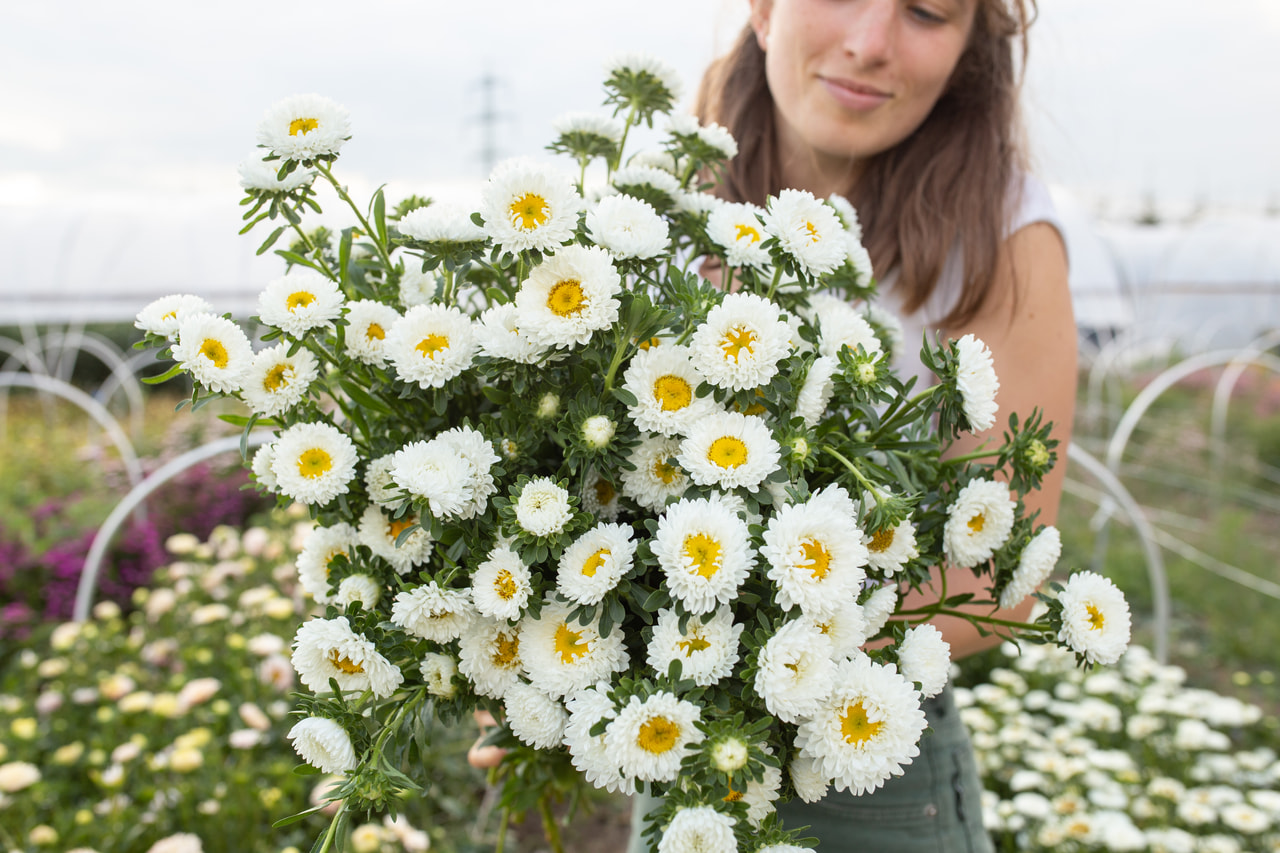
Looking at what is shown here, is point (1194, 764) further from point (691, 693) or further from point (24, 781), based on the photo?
point (24, 781)

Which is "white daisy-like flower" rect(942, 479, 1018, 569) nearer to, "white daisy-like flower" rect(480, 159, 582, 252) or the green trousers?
"white daisy-like flower" rect(480, 159, 582, 252)

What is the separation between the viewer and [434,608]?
2.26 feet

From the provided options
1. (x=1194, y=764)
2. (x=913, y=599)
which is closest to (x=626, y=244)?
(x=913, y=599)

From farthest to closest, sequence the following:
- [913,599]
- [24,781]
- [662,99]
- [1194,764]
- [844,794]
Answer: [1194,764], [24,781], [844,794], [913,599], [662,99]

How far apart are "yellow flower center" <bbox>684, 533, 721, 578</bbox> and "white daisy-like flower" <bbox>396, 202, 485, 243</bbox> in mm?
290

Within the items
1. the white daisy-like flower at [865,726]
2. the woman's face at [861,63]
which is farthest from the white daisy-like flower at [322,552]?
the woman's face at [861,63]

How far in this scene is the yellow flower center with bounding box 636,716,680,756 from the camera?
0.61 meters

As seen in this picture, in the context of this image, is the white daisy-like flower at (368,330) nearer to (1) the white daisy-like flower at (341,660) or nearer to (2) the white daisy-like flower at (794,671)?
(1) the white daisy-like flower at (341,660)

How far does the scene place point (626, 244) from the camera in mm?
674

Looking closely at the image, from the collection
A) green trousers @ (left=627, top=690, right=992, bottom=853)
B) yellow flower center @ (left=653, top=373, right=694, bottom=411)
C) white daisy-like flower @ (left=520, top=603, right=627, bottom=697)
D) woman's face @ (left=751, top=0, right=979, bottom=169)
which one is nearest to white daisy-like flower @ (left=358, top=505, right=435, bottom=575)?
white daisy-like flower @ (left=520, top=603, right=627, bottom=697)

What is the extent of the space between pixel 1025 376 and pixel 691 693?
75cm

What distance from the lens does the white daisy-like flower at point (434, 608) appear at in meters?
0.68

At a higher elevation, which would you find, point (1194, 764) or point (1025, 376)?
point (1025, 376)

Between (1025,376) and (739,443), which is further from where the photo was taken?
(1025,376)
